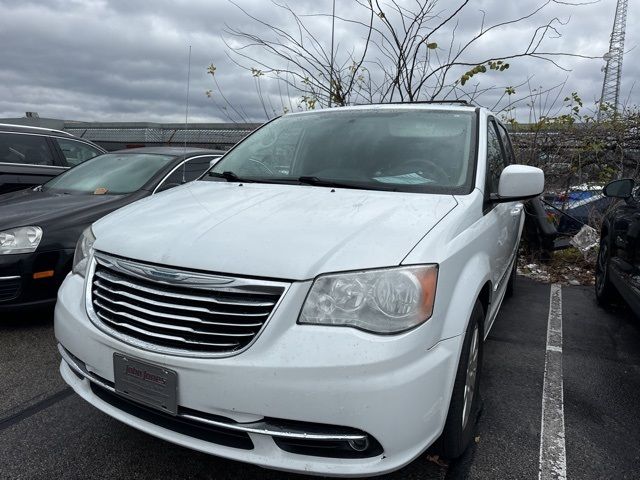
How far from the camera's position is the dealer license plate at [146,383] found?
1.74 meters

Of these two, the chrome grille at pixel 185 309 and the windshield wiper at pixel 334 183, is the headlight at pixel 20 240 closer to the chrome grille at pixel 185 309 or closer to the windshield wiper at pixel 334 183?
the chrome grille at pixel 185 309

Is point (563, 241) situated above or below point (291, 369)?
below

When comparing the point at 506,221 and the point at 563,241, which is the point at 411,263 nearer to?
the point at 506,221

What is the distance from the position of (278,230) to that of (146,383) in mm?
757

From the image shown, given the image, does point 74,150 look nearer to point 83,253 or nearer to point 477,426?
point 83,253

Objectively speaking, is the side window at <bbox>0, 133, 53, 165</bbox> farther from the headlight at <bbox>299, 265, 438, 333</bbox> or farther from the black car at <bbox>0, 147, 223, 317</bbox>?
the headlight at <bbox>299, 265, 438, 333</bbox>

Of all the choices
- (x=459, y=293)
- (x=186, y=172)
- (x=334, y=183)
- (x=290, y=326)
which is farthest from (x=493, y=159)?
(x=186, y=172)

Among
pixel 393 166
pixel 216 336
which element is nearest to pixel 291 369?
pixel 216 336

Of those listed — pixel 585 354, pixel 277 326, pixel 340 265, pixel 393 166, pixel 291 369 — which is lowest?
pixel 585 354

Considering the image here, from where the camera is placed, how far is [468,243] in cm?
209

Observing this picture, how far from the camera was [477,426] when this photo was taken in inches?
99.2

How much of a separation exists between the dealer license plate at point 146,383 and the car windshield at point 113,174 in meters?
2.69

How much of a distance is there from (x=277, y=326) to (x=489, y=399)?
176cm

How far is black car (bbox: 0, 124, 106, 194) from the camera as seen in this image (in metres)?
6.07
